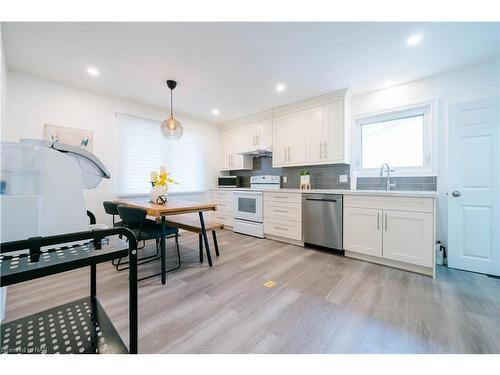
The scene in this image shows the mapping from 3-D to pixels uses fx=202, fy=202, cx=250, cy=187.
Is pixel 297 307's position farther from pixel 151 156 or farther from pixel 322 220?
pixel 151 156

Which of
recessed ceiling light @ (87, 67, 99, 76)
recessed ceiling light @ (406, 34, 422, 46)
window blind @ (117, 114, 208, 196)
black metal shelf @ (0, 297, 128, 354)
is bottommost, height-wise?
black metal shelf @ (0, 297, 128, 354)

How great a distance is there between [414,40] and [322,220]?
7.24 feet

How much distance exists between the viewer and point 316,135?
11.0 ft

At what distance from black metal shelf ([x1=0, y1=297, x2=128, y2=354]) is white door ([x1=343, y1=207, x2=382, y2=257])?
2.64m

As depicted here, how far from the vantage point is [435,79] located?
2.62 meters

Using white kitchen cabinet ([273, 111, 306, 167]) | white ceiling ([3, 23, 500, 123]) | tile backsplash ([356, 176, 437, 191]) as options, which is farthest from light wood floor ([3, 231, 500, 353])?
white ceiling ([3, 23, 500, 123])

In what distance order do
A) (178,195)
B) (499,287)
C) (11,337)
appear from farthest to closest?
(178,195) < (499,287) < (11,337)

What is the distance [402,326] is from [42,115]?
4.43m

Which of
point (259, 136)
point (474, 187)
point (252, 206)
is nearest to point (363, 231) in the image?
point (474, 187)

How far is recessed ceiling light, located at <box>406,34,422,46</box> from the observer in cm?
187

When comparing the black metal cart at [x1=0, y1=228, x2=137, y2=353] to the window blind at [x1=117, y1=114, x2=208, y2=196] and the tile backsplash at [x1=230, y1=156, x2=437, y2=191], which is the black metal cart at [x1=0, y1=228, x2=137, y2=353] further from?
the tile backsplash at [x1=230, y1=156, x2=437, y2=191]

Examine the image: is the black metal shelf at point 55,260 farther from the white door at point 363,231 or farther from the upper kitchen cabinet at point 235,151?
the upper kitchen cabinet at point 235,151
